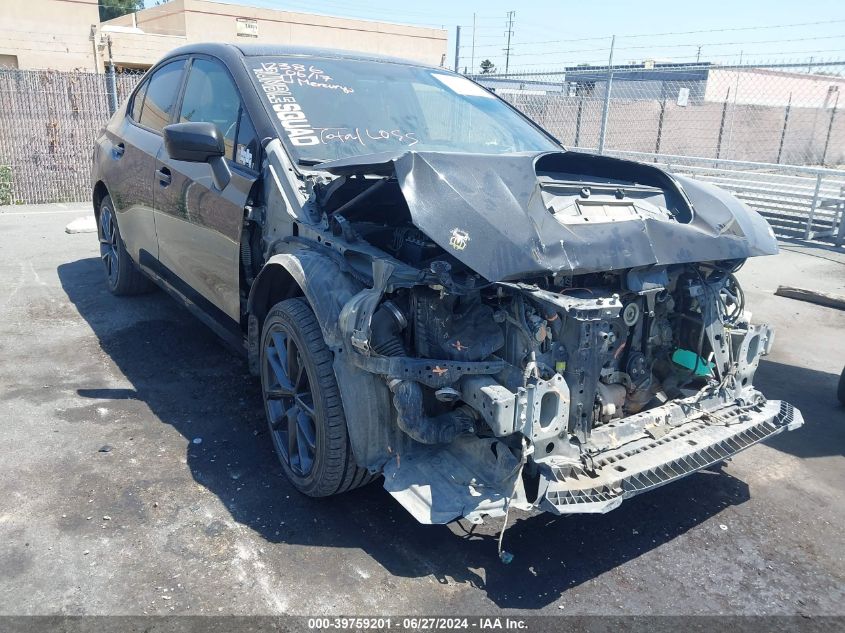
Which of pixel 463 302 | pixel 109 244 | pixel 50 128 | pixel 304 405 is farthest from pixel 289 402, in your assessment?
pixel 50 128

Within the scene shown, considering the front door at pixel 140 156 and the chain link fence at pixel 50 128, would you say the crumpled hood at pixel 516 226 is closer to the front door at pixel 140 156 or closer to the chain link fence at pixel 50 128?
the front door at pixel 140 156

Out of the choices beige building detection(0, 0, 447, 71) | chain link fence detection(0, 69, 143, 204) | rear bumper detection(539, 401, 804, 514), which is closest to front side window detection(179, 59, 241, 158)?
rear bumper detection(539, 401, 804, 514)

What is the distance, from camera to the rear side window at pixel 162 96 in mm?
4746

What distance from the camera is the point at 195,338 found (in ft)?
17.4

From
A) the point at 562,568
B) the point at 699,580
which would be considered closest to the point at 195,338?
the point at 562,568

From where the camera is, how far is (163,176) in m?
4.53

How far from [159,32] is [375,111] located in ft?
106

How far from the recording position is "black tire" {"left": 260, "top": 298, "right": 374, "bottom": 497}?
294 centimetres

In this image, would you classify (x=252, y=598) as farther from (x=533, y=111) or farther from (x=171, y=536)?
(x=533, y=111)

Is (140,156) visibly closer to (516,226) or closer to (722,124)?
(516,226)

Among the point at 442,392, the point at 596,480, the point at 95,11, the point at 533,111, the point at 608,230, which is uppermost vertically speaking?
the point at 95,11

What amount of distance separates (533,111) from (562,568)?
36.3 ft

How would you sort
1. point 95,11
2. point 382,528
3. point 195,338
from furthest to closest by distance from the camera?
1. point 95,11
2. point 195,338
3. point 382,528

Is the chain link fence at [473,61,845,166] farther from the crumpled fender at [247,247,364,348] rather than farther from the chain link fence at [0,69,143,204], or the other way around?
the crumpled fender at [247,247,364,348]
